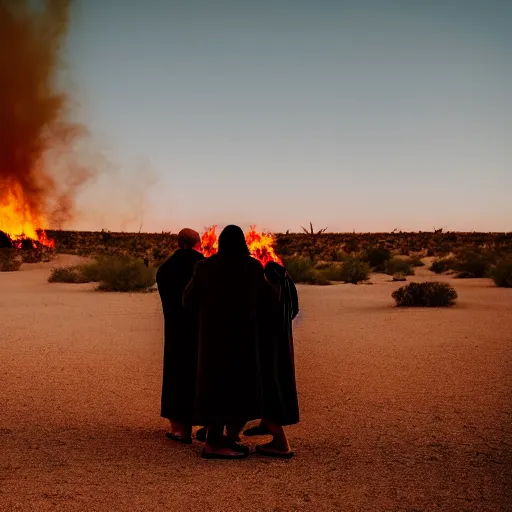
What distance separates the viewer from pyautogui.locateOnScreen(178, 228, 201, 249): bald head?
7.31 meters

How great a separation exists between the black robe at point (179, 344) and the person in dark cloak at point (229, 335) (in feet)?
1.29

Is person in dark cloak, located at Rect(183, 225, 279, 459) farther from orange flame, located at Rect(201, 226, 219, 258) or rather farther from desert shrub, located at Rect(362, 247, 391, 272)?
desert shrub, located at Rect(362, 247, 391, 272)

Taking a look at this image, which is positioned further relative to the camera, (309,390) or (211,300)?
(309,390)

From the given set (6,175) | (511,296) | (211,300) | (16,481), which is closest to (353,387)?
(211,300)

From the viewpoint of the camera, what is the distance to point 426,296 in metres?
22.0

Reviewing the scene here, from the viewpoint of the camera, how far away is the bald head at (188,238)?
24.0 ft

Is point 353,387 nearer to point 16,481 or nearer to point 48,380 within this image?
point 48,380

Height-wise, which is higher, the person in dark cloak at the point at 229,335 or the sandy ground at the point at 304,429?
the person in dark cloak at the point at 229,335

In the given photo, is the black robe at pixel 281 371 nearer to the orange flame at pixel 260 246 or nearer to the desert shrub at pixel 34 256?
the orange flame at pixel 260 246

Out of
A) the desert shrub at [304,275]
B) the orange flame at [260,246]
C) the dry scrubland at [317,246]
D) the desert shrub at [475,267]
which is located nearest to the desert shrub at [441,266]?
the desert shrub at [475,267]

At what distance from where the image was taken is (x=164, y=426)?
8195mm

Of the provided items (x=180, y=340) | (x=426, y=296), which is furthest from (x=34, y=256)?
(x=180, y=340)

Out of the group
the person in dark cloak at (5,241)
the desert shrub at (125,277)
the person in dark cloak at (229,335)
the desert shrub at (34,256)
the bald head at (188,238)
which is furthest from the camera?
the person in dark cloak at (5,241)

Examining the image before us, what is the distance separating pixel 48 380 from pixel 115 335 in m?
5.11
